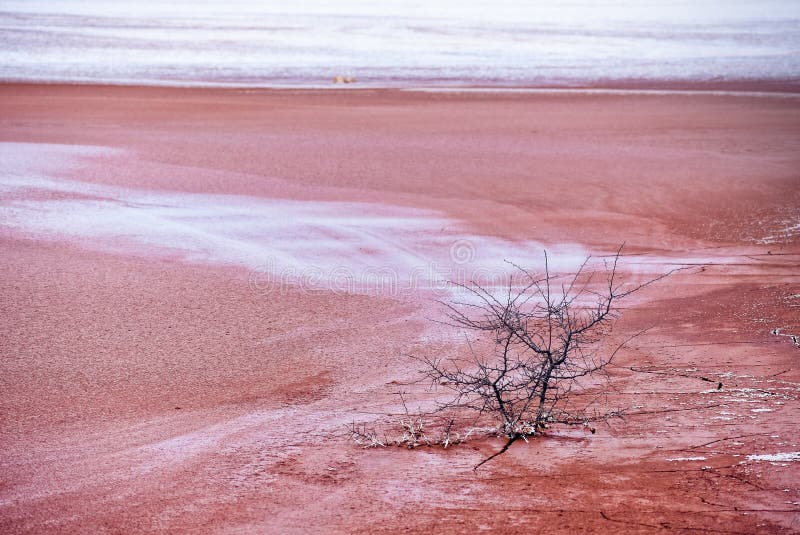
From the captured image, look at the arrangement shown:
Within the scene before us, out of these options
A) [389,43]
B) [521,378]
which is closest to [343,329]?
[521,378]

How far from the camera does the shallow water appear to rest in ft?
95.3

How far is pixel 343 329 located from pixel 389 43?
33.0m

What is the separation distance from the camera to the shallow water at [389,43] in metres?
29.1

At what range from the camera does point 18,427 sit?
562 cm

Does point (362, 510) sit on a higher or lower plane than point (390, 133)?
lower

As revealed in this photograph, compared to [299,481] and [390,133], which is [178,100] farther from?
[299,481]

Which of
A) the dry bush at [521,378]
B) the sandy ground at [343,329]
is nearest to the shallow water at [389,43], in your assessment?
the sandy ground at [343,329]

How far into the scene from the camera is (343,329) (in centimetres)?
754

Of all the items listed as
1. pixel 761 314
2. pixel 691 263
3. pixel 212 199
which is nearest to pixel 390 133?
pixel 212 199

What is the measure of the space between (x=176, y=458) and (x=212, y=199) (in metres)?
7.67

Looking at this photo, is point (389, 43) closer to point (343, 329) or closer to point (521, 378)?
point (343, 329)

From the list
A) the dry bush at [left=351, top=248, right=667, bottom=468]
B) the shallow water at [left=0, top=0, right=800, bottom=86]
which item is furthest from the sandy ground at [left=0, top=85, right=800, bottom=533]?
the shallow water at [left=0, top=0, right=800, bottom=86]

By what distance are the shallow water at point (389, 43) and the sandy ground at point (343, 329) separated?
12620mm

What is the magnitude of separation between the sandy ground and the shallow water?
12620 mm
